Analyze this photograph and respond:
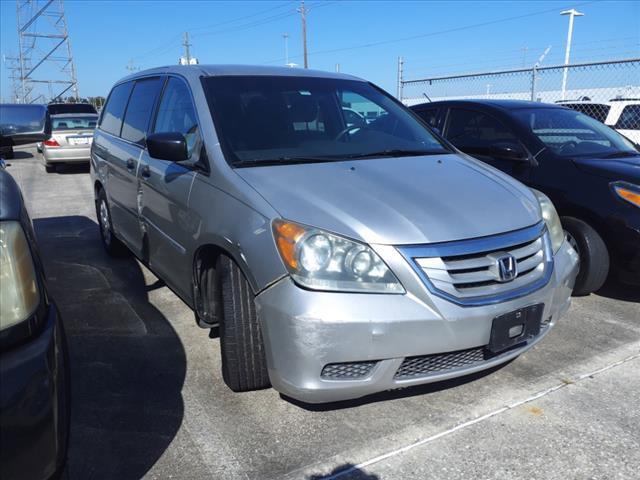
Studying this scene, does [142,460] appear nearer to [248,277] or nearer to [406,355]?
[248,277]

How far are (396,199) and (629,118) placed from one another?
384 inches

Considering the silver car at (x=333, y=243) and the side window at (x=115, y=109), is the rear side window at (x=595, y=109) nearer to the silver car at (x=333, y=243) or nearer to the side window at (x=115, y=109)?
the silver car at (x=333, y=243)

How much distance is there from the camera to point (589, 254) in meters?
3.96

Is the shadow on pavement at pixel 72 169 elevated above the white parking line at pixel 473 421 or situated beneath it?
situated beneath

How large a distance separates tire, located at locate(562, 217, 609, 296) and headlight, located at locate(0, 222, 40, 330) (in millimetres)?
3726

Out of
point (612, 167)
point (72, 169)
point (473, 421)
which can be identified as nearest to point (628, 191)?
point (612, 167)

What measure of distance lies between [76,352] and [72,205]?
583 cm

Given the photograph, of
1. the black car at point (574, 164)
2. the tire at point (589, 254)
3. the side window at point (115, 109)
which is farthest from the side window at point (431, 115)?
the side window at point (115, 109)

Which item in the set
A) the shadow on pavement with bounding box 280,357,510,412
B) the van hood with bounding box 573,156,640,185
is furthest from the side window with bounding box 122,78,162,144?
Result: the van hood with bounding box 573,156,640,185

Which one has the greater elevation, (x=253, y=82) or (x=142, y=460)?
(x=253, y=82)

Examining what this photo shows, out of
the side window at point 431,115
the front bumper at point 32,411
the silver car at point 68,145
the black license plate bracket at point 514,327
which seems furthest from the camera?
the silver car at point 68,145

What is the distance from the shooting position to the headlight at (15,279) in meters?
1.47

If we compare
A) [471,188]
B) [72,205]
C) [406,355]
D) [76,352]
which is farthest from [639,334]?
[72,205]

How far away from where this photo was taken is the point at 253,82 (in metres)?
3.35
